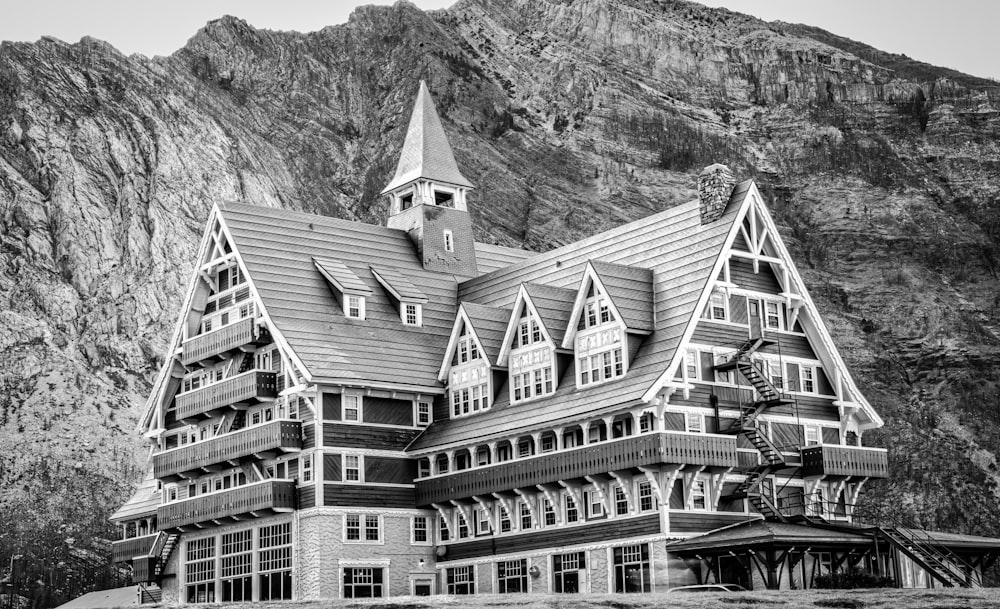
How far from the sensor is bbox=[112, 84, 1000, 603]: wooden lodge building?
Answer: 57531 millimetres

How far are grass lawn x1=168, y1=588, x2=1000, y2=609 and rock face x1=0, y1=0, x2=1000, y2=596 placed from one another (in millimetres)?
64623

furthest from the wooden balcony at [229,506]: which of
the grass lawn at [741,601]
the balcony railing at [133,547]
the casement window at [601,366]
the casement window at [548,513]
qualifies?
the casement window at [601,366]

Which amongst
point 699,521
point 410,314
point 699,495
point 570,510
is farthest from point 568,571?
point 410,314

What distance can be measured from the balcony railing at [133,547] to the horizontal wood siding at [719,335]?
112 feet

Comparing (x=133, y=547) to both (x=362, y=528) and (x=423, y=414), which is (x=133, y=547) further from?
(x=423, y=414)

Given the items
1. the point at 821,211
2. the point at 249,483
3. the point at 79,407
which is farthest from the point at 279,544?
the point at 821,211

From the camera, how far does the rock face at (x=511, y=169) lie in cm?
11888

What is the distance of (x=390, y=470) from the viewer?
220ft

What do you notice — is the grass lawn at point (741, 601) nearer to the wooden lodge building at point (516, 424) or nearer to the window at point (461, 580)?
the wooden lodge building at point (516, 424)

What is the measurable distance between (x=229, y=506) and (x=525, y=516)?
15.3 meters

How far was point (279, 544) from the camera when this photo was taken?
218 ft

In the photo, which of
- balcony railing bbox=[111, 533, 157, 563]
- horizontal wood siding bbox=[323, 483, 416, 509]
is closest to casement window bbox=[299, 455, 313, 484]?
horizontal wood siding bbox=[323, 483, 416, 509]

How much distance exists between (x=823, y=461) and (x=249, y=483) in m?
27.8

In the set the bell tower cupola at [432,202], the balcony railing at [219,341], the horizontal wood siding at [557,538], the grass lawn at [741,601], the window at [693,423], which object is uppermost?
the bell tower cupola at [432,202]
